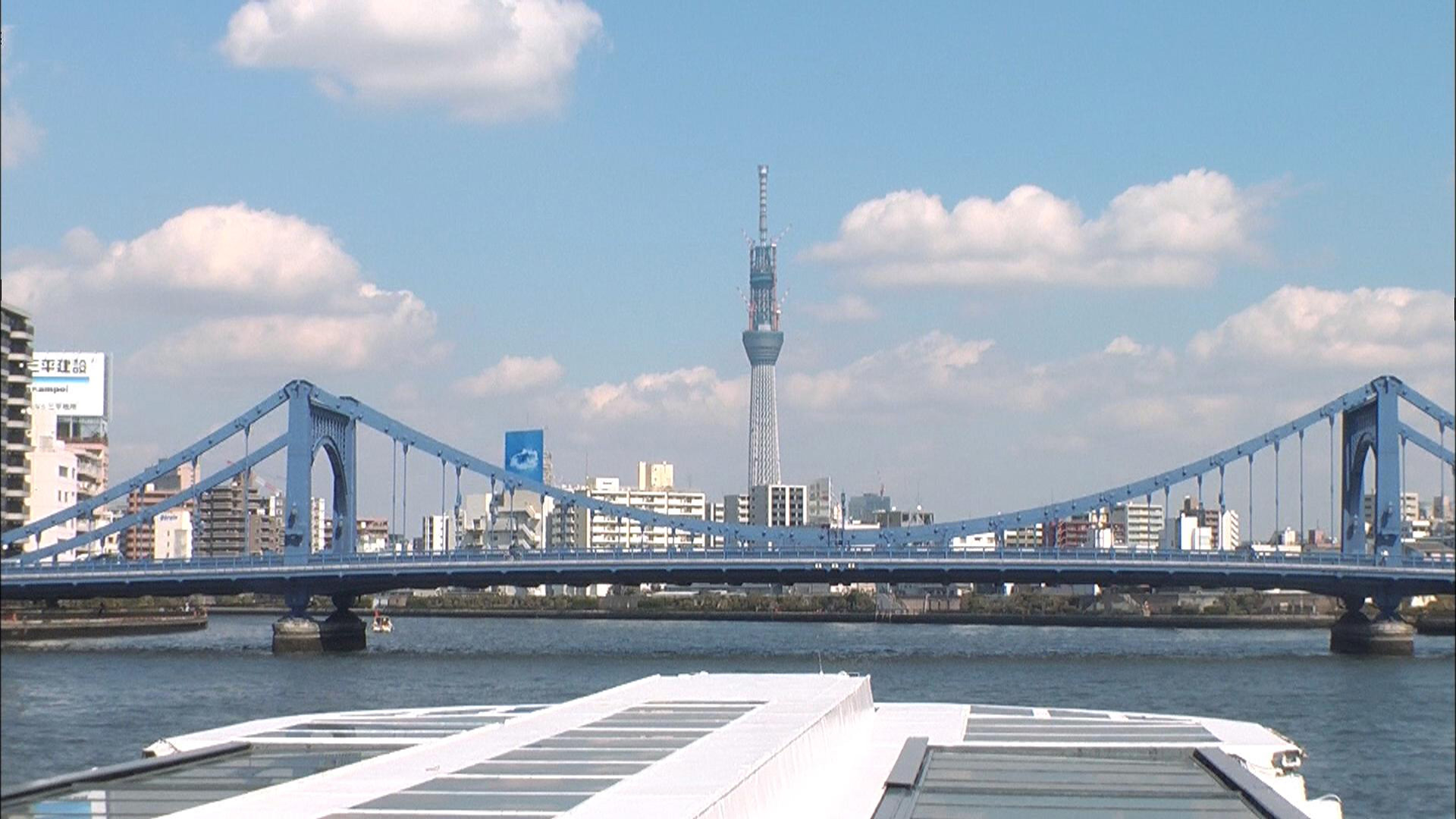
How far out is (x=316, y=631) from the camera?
8325 cm

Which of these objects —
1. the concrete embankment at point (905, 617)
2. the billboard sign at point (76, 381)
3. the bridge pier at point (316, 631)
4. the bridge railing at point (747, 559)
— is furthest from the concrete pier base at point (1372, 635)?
the billboard sign at point (76, 381)

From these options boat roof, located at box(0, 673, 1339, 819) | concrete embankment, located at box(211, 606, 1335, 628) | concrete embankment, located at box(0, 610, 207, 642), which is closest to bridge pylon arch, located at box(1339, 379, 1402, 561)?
concrete embankment, located at box(211, 606, 1335, 628)

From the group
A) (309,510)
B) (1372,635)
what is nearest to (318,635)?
(309,510)

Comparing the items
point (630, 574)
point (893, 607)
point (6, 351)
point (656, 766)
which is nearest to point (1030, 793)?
point (656, 766)

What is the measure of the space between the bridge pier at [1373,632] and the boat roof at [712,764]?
55.4m

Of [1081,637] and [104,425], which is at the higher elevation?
[104,425]

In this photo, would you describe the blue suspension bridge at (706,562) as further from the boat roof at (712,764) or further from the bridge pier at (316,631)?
the boat roof at (712,764)

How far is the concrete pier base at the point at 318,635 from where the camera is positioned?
81.6 meters

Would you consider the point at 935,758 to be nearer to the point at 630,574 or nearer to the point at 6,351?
the point at 6,351

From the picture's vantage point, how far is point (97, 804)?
47.8 ft

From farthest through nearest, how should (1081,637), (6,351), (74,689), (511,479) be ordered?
(1081,637) → (511,479) → (74,689) → (6,351)

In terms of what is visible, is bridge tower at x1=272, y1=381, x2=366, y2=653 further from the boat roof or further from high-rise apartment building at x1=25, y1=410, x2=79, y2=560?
the boat roof

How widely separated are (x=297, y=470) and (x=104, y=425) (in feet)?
217

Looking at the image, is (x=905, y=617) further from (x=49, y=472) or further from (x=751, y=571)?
(x=49, y=472)
